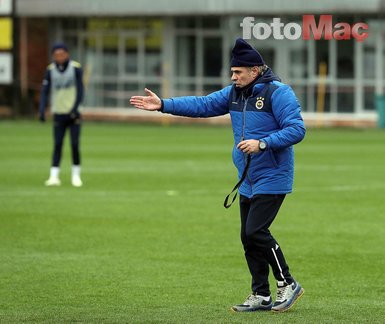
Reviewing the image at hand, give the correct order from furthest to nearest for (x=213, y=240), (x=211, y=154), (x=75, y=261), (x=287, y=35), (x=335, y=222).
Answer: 1. (x=211, y=154)
2. (x=335, y=222)
3. (x=213, y=240)
4. (x=75, y=261)
5. (x=287, y=35)

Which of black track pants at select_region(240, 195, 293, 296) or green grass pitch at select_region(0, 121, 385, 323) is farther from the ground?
black track pants at select_region(240, 195, 293, 296)

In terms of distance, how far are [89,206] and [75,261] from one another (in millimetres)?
5224

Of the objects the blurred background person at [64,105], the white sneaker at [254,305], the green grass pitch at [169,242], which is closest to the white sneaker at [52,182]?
the blurred background person at [64,105]

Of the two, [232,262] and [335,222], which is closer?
[232,262]

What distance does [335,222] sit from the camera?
1652 cm

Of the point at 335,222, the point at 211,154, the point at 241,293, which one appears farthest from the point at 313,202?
the point at 211,154

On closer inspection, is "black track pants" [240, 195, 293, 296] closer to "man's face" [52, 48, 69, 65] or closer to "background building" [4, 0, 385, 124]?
"man's face" [52, 48, 69, 65]

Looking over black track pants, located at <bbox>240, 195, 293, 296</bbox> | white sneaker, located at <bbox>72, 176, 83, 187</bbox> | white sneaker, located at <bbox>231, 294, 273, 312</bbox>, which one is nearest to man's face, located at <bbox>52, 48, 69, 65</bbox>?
white sneaker, located at <bbox>72, 176, 83, 187</bbox>

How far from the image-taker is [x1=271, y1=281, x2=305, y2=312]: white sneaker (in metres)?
10.0

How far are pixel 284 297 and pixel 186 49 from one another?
4085cm

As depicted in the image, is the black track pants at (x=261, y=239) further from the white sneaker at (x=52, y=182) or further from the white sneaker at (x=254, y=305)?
the white sneaker at (x=52, y=182)

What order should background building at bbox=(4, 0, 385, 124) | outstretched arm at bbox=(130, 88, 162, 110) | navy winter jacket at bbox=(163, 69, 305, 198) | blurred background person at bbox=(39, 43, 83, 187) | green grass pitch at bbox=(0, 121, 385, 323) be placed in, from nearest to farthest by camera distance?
navy winter jacket at bbox=(163, 69, 305, 198)
outstretched arm at bbox=(130, 88, 162, 110)
green grass pitch at bbox=(0, 121, 385, 323)
blurred background person at bbox=(39, 43, 83, 187)
background building at bbox=(4, 0, 385, 124)

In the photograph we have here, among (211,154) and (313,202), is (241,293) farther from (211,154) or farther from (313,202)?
(211,154)

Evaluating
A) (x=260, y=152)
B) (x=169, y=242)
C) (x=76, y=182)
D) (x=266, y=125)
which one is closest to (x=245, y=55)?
Result: (x=266, y=125)
